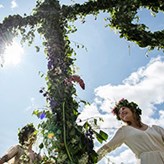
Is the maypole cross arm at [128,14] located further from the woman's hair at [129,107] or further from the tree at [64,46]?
the woman's hair at [129,107]

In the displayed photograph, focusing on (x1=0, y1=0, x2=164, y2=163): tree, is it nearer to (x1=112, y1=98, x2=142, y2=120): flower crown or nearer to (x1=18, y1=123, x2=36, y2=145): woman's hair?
(x1=112, y1=98, x2=142, y2=120): flower crown

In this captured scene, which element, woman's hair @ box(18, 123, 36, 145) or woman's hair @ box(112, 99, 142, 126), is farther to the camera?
woman's hair @ box(18, 123, 36, 145)

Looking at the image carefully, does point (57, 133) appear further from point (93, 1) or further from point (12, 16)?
point (93, 1)

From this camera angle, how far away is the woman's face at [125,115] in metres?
4.01

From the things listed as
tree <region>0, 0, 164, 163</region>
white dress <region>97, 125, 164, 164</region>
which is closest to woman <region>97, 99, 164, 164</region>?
white dress <region>97, 125, 164, 164</region>

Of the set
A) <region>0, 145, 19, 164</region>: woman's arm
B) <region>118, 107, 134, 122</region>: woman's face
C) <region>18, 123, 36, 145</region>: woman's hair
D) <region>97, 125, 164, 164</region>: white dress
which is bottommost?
<region>97, 125, 164, 164</region>: white dress

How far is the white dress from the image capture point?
362cm

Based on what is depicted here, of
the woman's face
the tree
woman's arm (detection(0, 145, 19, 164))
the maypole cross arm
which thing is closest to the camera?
the tree

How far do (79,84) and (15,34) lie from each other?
80.4 inches

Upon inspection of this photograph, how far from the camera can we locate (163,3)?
6.69 meters

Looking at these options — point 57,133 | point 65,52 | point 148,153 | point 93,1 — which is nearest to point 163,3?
point 93,1

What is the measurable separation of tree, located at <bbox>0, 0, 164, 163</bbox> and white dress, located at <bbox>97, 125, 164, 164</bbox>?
0.54 m

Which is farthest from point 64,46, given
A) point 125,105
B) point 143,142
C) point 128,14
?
point 128,14

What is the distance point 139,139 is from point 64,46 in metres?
1.28
